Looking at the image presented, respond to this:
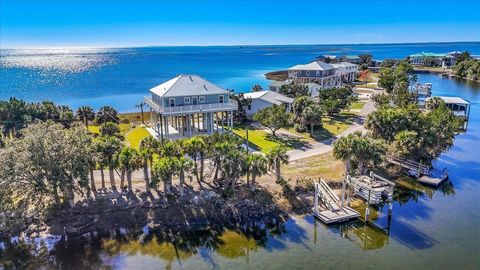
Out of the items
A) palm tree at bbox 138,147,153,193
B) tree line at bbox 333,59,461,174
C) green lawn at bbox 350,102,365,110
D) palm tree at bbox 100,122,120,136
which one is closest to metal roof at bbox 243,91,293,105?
green lawn at bbox 350,102,365,110

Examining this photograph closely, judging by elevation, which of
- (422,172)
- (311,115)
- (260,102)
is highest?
(260,102)

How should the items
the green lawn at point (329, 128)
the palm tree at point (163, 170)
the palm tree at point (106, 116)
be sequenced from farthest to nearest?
the palm tree at point (106, 116)
the green lawn at point (329, 128)
the palm tree at point (163, 170)

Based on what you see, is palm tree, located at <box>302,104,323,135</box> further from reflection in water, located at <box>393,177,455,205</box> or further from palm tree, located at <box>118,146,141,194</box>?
palm tree, located at <box>118,146,141,194</box>

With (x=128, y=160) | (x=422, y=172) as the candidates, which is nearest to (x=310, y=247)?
(x=128, y=160)

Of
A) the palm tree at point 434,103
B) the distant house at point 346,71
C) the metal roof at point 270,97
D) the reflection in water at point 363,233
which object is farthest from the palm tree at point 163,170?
the distant house at point 346,71

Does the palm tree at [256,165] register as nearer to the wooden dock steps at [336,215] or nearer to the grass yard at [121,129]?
the wooden dock steps at [336,215]

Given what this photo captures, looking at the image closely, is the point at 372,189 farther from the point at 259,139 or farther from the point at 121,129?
the point at 121,129
